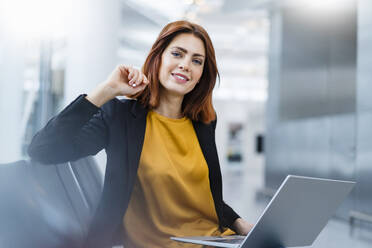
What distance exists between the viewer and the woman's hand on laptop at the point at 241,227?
1.54 m

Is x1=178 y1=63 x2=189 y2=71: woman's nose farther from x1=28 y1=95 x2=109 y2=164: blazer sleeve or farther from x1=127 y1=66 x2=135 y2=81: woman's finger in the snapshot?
x1=28 y1=95 x2=109 y2=164: blazer sleeve

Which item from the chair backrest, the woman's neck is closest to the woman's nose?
the woman's neck

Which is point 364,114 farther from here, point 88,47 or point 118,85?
point 118,85

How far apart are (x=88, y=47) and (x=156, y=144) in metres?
3.91

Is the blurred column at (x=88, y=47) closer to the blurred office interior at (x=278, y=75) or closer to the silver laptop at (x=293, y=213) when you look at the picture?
the blurred office interior at (x=278, y=75)

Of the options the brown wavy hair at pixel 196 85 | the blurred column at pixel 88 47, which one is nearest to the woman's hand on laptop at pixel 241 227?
the brown wavy hair at pixel 196 85

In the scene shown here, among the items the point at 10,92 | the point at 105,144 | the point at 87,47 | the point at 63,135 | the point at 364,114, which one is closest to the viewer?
the point at 63,135

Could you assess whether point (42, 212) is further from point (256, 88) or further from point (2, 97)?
point (256, 88)

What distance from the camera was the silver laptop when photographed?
1.04m

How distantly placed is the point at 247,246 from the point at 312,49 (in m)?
6.41

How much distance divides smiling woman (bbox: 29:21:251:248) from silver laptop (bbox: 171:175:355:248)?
0.24 meters

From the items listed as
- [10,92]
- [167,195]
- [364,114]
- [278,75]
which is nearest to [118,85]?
[167,195]

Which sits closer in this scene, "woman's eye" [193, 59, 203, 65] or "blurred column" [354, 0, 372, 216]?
"woman's eye" [193, 59, 203, 65]

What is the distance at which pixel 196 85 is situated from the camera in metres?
1.67
